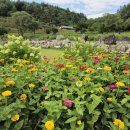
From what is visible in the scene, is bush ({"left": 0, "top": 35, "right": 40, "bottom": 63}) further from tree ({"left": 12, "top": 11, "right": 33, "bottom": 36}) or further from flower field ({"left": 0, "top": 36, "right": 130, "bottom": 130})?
tree ({"left": 12, "top": 11, "right": 33, "bottom": 36})

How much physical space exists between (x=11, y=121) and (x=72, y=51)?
144 inches

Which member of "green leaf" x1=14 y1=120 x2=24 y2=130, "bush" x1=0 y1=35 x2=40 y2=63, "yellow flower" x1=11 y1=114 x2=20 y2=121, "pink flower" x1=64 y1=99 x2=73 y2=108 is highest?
"pink flower" x1=64 y1=99 x2=73 y2=108

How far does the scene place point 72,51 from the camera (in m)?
5.67

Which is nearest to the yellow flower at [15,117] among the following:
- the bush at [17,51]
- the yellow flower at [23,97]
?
the yellow flower at [23,97]

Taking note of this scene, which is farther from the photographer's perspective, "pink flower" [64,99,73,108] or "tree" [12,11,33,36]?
"tree" [12,11,33,36]

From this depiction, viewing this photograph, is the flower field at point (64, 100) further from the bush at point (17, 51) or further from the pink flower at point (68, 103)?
the bush at point (17, 51)

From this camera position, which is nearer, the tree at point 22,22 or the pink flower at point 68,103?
the pink flower at point 68,103

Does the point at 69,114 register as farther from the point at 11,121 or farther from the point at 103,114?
the point at 11,121

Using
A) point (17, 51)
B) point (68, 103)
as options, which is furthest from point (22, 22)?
point (68, 103)

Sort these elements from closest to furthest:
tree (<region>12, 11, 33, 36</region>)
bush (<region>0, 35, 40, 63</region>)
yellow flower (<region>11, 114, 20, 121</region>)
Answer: yellow flower (<region>11, 114, 20, 121</region>) < bush (<region>0, 35, 40, 63</region>) < tree (<region>12, 11, 33, 36</region>)

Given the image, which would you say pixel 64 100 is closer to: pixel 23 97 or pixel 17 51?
pixel 23 97

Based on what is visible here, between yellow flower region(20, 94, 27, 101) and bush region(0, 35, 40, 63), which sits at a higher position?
yellow flower region(20, 94, 27, 101)

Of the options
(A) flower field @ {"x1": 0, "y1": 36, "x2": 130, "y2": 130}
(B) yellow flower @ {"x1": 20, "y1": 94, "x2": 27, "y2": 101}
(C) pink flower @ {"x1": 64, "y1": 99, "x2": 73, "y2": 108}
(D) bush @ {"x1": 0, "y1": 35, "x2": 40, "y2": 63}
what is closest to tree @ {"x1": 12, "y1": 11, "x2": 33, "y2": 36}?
(D) bush @ {"x1": 0, "y1": 35, "x2": 40, "y2": 63}

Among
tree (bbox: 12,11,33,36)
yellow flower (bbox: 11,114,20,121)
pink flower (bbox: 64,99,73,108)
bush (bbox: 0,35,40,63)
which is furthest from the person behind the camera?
tree (bbox: 12,11,33,36)
